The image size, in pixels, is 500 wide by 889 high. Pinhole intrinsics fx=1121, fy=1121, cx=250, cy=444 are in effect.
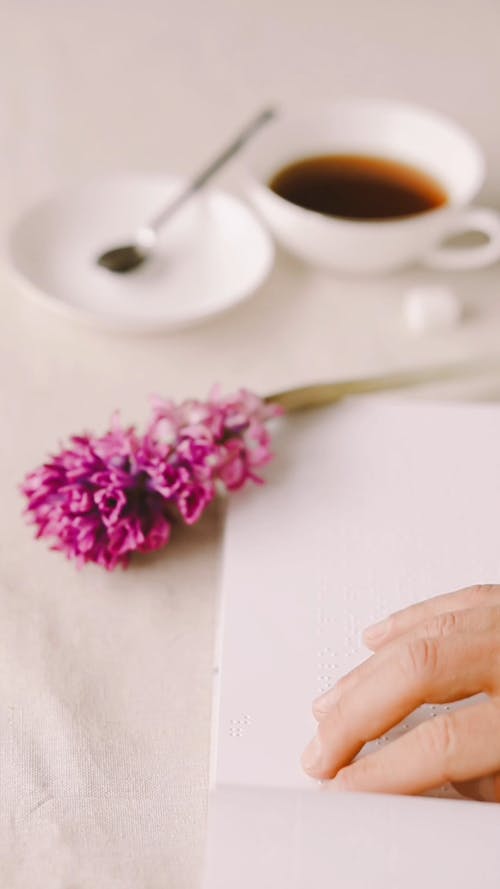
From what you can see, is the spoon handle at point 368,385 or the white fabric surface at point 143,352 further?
the spoon handle at point 368,385

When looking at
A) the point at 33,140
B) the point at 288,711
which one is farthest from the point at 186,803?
the point at 33,140

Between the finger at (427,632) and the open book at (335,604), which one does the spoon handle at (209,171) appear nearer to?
the open book at (335,604)

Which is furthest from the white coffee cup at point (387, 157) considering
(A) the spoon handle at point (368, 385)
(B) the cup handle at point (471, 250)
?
(A) the spoon handle at point (368, 385)

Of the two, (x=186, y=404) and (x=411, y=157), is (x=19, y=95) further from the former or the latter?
(x=186, y=404)

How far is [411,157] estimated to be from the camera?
939mm

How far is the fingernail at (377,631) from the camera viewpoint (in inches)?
22.0

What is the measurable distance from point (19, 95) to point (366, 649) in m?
0.73

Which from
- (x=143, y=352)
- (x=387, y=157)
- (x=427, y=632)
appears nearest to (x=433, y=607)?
(x=427, y=632)

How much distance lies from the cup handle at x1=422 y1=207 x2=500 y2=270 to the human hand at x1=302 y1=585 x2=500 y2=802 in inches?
16.3

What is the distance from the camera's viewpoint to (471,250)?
0.89 metres

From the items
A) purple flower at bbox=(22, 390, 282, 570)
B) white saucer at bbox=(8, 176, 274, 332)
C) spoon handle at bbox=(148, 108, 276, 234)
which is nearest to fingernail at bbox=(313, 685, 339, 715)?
purple flower at bbox=(22, 390, 282, 570)

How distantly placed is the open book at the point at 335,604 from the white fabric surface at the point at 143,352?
0.03 m

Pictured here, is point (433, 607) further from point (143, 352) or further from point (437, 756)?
point (143, 352)

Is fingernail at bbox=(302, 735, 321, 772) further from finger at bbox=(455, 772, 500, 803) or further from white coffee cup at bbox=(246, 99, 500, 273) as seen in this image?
white coffee cup at bbox=(246, 99, 500, 273)
